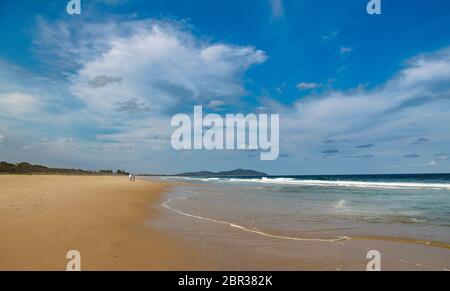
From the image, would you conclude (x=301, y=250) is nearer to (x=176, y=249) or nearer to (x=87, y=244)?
(x=176, y=249)

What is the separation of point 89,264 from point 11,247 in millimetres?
2230

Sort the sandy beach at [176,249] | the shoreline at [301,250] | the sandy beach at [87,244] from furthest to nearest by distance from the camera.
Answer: the shoreline at [301,250] → the sandy beach at [176,249] → the sandy beach at [87,244]

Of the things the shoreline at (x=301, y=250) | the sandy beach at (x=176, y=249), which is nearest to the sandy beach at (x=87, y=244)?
the sandy beach at (x=176, y=249)

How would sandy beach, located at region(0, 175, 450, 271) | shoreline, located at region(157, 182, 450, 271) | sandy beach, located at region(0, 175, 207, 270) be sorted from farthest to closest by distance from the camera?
shoreline, located at region(157, 182, 450, 271)
sandy beach, located at region(0, 175, 450, 271)
sandy beach, located at region(0, 175, 207, 270)

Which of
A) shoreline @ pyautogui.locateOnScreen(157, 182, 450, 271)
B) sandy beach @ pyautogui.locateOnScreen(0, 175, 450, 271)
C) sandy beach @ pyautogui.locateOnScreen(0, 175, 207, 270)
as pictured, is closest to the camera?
sandy beach @ pyautogui.locateOnScreen(0, 175, 207, 270)

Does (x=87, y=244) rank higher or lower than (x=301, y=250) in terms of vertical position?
higher

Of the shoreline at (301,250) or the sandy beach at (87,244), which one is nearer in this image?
the sandy beach at (87,244)

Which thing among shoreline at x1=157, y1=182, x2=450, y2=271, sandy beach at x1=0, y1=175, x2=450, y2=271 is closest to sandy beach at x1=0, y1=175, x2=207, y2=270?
sandy beach at x1=0, y1=175, x2=450, y2=271

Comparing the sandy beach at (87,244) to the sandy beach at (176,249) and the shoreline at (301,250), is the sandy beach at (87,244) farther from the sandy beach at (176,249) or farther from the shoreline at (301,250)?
the shoreline at (301,250)

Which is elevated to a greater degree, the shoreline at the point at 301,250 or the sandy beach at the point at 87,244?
the sandy beach at the point at 87,244

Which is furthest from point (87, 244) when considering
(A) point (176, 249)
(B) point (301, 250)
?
(B) point (301, 250)

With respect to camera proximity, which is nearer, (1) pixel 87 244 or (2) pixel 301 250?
(1) pixel 87 244

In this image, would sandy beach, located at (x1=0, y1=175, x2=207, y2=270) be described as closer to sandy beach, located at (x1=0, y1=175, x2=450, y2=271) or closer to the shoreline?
sandy beach, located at (x1=0, y1=175, x2=450, y2=271)

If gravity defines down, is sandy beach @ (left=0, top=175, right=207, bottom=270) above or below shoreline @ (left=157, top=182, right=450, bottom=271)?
above
